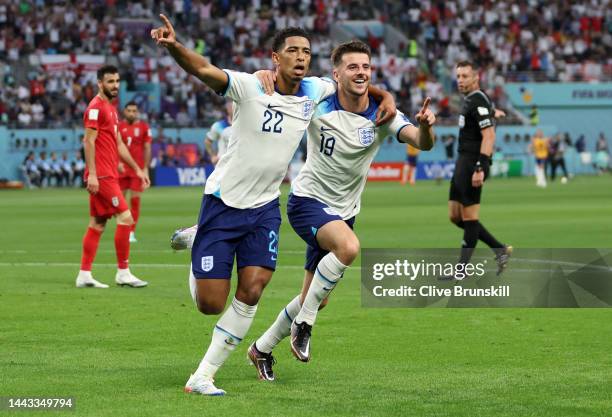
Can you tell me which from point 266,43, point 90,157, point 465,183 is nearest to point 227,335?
point 90,157

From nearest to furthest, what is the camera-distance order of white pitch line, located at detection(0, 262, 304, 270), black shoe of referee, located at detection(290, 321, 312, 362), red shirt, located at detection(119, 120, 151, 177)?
black shoe of referee, located at detection(290, 321, 312, 362) < white pitch line, located at detection(0, 262, 304, 270) < red shirt, located at detection(119, 120, 151, 177)

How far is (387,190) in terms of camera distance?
4066cm

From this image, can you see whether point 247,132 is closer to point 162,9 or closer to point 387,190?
point 387,190

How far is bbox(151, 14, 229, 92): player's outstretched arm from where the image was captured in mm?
6770

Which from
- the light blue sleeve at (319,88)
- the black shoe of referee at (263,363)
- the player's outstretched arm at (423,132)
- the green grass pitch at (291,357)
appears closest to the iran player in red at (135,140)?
the green grass pitch at (291,357)

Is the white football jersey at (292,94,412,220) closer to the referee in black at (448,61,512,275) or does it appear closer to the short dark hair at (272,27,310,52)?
the short dark hair at (272,27,310,52)

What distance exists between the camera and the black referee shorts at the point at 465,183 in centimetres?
1410

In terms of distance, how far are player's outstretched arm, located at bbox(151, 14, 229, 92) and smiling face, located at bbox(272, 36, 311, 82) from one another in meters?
0.59

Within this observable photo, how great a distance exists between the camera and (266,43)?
55625 mm

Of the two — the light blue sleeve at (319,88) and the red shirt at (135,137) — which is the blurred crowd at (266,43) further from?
the light blue sleeve at (319,88)

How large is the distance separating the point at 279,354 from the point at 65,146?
39130mm

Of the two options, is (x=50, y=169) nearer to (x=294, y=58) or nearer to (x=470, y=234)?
(x=470, y=234)

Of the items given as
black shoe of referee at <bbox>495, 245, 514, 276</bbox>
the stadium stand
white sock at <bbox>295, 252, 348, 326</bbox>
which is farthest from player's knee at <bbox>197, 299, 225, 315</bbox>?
the stadium stand
